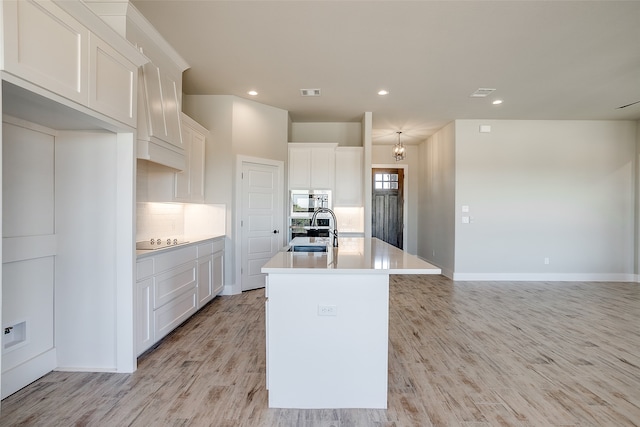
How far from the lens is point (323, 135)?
6.01 meters

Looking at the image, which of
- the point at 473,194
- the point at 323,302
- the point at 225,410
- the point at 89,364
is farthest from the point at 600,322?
the point at 89,364

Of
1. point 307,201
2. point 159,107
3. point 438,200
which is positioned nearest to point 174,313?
point 159,107

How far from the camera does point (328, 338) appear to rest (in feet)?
6.34

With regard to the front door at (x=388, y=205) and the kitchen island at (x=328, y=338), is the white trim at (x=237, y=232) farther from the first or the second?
the front door at (x=388, y=205)

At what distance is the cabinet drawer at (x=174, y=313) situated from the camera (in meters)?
2.82

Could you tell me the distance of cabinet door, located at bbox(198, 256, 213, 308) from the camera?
368cm

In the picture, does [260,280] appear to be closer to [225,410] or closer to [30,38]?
[225,410]

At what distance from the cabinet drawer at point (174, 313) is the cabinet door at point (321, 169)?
273cm

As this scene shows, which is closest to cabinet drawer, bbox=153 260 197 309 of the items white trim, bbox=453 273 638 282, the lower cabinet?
the lower cabinet

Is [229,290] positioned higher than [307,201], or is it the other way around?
[307,201]

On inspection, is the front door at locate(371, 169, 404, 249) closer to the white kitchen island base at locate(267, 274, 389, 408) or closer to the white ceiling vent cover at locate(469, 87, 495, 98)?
the white ceiling vent cover at locate(469, 87, 495, 98)

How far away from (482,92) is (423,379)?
12.4 ft

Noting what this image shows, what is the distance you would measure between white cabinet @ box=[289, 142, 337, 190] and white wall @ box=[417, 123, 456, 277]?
2.23 m

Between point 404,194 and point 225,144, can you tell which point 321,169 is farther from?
point 404,194
